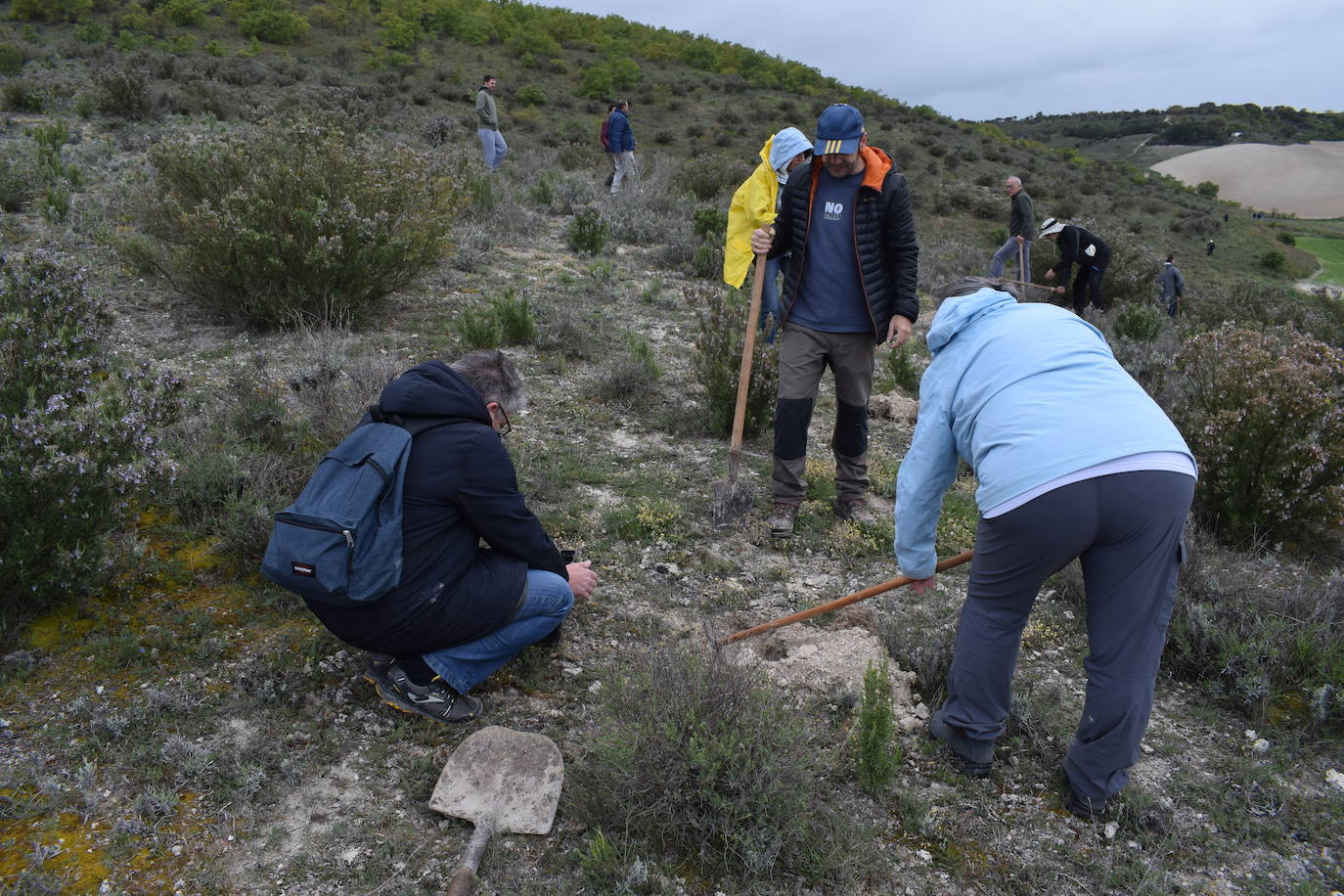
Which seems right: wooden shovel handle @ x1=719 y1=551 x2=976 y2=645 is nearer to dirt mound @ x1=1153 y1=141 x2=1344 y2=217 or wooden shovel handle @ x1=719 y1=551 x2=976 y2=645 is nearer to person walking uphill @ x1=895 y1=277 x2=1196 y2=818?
person walking uphill @ x1=895 y1=277 x2=1196 y2=818

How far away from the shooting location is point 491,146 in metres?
12.0

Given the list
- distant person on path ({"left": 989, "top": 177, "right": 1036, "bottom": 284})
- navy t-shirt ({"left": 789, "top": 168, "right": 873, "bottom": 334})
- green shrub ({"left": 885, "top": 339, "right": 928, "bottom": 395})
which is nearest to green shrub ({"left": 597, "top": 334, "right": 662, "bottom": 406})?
navy t-shirt ({"left": 789, "top": 168, "right": 873, "bottom": 334})

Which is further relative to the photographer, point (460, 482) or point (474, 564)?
point (474, 564)

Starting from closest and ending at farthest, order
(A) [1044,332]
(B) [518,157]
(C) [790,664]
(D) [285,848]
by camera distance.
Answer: (D) [285,848]
(A) [1044,332]
(C) [790,664]
(B) [518,157]

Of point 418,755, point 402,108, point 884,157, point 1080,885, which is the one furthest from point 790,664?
point 402,108

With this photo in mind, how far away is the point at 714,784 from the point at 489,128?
11797mm

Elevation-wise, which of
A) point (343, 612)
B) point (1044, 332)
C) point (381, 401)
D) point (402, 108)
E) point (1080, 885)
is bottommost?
point (1080, 885)

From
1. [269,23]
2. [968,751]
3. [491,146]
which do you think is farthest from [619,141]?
[269,23]

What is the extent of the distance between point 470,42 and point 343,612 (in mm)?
30888

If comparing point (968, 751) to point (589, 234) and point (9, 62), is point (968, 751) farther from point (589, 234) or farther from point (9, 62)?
point (9, 62)

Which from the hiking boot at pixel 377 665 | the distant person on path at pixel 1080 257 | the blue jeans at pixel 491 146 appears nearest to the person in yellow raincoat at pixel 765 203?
the hiking boot at pixel 377 665

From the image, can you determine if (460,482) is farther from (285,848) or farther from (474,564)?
(285,848)

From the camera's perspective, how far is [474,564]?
2543 mm

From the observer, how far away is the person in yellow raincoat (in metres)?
3.87
